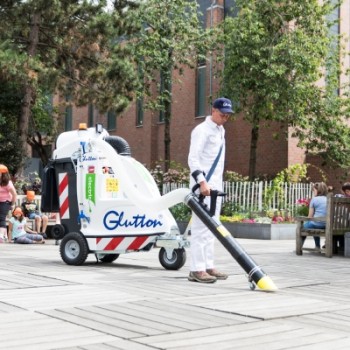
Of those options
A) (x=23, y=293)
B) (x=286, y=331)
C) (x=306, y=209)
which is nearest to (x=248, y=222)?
(x=306, y=209)

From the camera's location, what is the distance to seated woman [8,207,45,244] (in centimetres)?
1434

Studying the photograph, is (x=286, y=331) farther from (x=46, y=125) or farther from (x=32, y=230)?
(x=46, y=125)

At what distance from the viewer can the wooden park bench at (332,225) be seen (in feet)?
37.8

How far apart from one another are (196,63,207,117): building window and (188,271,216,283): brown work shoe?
83.1 feet

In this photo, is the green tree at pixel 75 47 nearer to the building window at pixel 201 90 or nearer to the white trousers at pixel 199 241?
the building window at pixel 201 90

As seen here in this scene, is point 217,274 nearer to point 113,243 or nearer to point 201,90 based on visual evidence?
point 113,243

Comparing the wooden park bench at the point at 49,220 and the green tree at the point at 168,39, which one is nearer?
the wooden park bench at the point at 49,220

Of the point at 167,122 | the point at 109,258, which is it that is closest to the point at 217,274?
the point at 109,258

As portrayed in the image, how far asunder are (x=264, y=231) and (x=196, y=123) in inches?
616

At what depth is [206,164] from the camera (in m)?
7.72

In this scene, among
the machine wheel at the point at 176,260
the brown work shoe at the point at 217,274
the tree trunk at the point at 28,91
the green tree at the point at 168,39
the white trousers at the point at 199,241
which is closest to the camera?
the white trousers at the point at 199,241

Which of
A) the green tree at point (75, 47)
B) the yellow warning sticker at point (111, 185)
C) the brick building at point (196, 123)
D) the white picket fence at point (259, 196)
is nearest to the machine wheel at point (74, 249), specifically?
the yellow warning sticker at point (111, 185)

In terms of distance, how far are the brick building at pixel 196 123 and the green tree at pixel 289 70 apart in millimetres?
1714

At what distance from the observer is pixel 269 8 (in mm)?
24766
